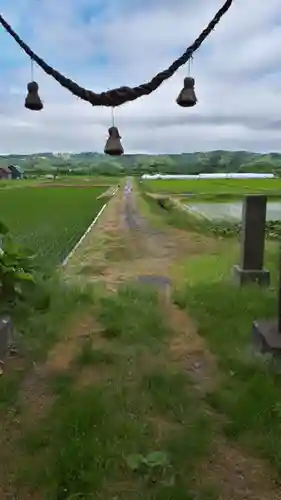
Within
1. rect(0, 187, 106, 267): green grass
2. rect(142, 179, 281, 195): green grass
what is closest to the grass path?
rect(0, 187, 106, 267): green grass

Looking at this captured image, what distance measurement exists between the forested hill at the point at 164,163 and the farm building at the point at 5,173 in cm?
81

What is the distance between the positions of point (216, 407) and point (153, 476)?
731mm

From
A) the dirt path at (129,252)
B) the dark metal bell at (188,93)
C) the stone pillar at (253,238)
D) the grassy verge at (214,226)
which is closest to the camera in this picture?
the dark metal bell at (188,93)

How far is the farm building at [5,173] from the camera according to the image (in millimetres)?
60719

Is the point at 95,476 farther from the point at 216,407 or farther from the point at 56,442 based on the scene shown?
the point at 216,407

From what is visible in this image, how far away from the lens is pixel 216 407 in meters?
Answer: 2.71

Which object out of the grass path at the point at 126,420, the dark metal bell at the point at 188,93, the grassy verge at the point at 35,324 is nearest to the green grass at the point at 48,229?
the grassy verge at the point at 35,324

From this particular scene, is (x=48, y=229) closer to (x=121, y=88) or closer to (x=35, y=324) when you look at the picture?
(x=35, y=324)

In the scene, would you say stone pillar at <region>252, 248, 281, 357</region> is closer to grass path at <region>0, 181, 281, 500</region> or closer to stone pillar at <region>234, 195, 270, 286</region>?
grass path at <region>0, 181, 281, 500</region>

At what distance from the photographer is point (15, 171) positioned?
211 ft

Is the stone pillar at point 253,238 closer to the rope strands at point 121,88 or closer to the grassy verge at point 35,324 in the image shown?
the grassy verge at point 35,324

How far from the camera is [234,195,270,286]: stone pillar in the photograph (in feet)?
19.7

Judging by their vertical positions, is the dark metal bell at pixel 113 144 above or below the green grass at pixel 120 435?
above

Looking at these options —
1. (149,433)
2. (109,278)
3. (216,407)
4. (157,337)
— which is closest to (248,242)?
(109,278)
